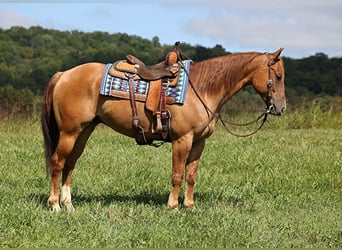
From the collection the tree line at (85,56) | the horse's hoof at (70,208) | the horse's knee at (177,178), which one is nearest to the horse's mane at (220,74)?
the horse's knee at (177,178)

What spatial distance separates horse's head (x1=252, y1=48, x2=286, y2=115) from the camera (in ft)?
20.7

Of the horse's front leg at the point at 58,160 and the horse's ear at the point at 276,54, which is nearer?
the horse's ear at the point at 276,54

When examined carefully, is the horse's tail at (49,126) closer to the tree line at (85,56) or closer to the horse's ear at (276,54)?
the horse's ear at (276,54)

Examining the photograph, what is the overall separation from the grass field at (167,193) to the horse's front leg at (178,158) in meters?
0.19

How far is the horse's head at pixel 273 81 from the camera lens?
6.31 m

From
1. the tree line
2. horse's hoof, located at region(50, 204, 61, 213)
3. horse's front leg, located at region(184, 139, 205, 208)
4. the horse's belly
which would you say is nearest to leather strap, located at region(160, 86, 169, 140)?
the horse's belly

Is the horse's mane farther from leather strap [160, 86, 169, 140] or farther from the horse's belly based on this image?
the horse's belly

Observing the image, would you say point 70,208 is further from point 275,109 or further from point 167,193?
point 275,109

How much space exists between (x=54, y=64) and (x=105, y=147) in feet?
105

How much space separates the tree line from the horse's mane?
36.4ft

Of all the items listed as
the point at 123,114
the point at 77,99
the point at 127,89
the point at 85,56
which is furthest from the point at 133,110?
the point at 85,56

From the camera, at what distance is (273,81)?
20.7 feet

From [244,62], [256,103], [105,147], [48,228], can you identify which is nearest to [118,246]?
[48,228]

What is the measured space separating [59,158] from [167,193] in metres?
1.65
